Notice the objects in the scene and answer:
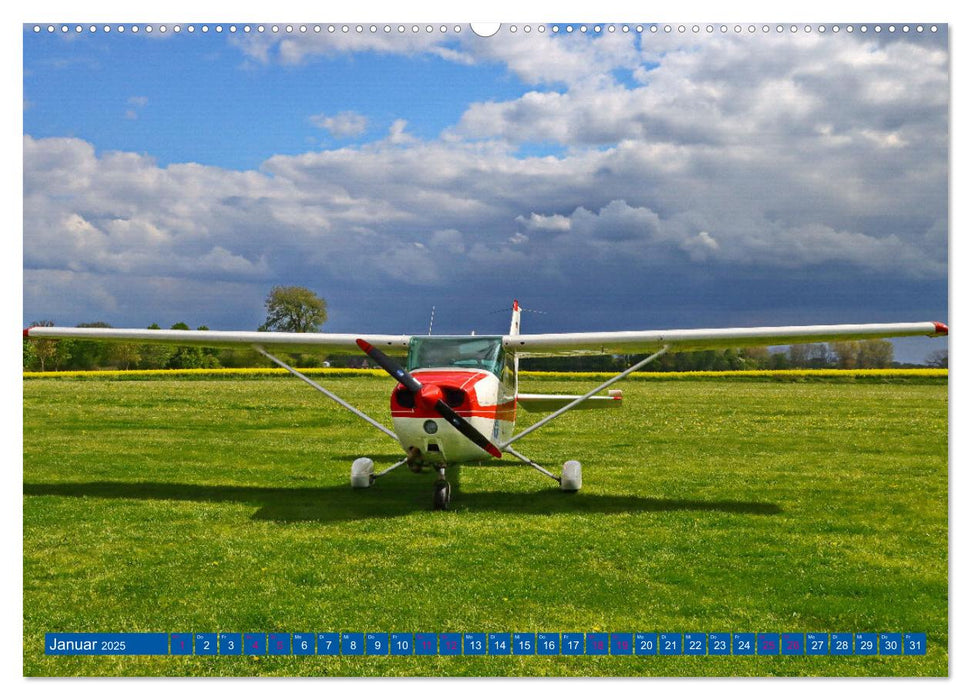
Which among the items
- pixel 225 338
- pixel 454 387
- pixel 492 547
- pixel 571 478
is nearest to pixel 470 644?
pixel 492 547

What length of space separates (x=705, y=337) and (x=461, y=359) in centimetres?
359

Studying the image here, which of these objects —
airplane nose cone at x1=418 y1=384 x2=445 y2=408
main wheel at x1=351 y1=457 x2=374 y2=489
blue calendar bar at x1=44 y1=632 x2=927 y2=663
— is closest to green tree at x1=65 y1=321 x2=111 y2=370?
main wheel at x1=351 y1=457 x2=374 y2=489

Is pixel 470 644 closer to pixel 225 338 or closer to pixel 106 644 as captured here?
pixel 106 644

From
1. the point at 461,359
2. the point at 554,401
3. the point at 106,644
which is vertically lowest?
the point at 106,644

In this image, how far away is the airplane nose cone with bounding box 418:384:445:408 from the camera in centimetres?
855

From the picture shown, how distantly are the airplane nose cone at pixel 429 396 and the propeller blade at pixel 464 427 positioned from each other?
59mm

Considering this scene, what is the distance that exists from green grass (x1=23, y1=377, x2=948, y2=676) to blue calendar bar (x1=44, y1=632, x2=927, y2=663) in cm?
9

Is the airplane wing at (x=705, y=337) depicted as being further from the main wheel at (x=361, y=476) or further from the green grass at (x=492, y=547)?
the main wheel at (x=361, y=476)

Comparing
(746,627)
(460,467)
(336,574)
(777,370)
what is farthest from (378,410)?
(777,370)

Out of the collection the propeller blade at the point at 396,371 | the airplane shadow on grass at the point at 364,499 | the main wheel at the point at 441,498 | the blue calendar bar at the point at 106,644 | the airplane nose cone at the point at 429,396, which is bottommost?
the blue calendar bar at the point at 106,644

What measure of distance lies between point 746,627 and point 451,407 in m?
4.19

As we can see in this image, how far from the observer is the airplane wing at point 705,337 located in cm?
1011

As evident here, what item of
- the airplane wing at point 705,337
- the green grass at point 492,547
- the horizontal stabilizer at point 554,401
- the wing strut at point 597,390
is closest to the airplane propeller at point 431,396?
the green grass at point 492,547

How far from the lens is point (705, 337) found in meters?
10.7
